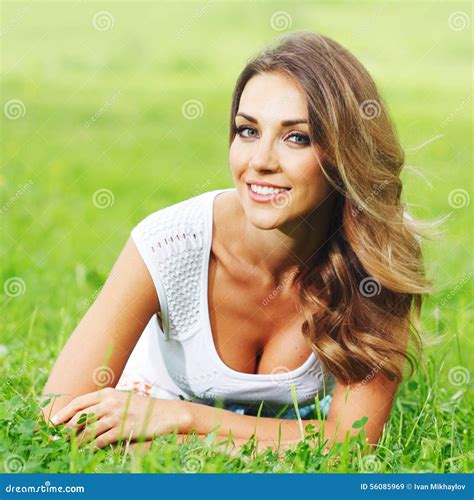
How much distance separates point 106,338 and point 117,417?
0.95 ft

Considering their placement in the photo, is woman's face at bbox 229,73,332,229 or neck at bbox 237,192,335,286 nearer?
woman's face at bbox 229,73,332,229

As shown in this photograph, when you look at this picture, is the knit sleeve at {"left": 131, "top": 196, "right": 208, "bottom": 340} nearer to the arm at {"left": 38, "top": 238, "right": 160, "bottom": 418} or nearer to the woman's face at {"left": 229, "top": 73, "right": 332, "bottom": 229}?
the arm at {"left": 38, "top": 238, "right": 160, "bottom": 418}

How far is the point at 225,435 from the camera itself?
2.95 meters

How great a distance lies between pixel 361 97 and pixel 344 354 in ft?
2.84

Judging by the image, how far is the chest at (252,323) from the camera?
3.29 m

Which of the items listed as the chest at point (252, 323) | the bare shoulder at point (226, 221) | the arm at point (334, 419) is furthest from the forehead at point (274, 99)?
the arm at point (334, 419)

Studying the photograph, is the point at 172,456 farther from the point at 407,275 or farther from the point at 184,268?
the point at 407,275

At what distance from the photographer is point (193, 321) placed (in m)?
3.26

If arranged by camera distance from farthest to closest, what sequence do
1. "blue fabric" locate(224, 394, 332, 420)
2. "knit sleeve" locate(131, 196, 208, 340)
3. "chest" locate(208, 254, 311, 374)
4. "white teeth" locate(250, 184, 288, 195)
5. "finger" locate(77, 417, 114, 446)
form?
"blue fabric" locate(224, 394, 332, 420) < "chest" locate(208, 254, 311, 374) < "knit sleeve" locate(131, 196, 208, 340) < "white teeth" locate(250, 184, 288, 195) < "finger" locate(77, 417, 114, 446)

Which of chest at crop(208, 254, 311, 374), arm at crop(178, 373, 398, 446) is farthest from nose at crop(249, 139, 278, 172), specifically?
arm at crop(178, 373, 398, 446)

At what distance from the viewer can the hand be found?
280 cm

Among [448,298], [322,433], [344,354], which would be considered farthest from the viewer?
[448,298]

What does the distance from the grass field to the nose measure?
479 millimetres
